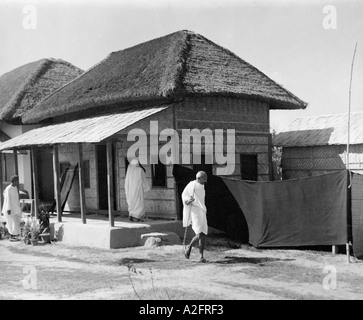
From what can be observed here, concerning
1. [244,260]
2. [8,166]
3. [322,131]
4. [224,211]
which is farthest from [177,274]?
[8,166]

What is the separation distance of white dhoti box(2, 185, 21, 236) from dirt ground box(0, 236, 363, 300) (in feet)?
7.13

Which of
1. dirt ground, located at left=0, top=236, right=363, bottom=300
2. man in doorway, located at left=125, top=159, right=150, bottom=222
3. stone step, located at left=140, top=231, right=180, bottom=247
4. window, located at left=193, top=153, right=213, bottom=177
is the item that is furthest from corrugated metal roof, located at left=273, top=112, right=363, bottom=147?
stone step, located at left=140, top=231, right=180, bottom=247

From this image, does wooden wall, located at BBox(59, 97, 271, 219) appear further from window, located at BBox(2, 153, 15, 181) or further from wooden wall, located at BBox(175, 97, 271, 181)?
window, located at BBox(2, 153, 15, 181)

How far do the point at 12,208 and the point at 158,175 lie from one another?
12.8 ft

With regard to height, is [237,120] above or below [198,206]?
above

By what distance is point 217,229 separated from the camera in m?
11.6

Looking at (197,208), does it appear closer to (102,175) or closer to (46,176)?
(102,175)

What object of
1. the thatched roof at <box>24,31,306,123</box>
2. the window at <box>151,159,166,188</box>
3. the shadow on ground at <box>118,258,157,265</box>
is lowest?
the shadow on ground at <box>118,258,157,265</box>

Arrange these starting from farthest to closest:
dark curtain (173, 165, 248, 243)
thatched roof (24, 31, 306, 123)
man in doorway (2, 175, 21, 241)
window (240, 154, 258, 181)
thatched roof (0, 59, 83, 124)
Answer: thatched roof (0, 59, 83, 124) → window (240, 154, 258, 181) → man in doorway (2, 175, 21, 241) → thatched roof (24, 31, 306, 123) → dark curtain (173, 165, 248, 243)

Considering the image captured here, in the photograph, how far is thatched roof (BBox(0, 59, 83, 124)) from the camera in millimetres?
17078

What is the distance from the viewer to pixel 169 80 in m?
12.2

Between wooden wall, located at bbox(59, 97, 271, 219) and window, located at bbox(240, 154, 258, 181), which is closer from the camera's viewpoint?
wooden wall, located at bbox(59, 97, 271, 219)

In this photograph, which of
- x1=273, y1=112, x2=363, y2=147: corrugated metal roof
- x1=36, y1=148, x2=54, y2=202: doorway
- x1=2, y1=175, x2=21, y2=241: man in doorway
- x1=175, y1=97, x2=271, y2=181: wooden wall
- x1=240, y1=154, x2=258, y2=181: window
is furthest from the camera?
x1=36, y1=148, x2=54, y2=202: doorway
